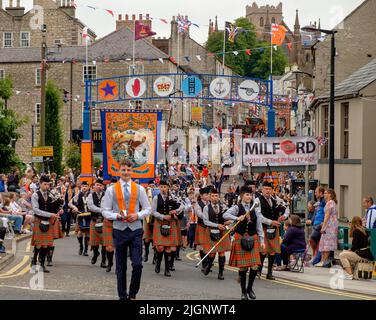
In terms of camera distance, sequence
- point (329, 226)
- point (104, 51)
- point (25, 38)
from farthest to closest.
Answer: point (25, 38)
point (104, 51)
point (329, 226)

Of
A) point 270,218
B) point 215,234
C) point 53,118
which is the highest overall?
point 53,118

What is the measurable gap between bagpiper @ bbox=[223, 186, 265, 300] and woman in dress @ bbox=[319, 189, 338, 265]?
5.70 m

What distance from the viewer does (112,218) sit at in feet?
40.2

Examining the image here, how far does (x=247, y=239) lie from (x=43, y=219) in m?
4.98

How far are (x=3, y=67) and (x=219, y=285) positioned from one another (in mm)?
54487

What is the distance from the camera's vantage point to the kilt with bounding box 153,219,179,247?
1834cm

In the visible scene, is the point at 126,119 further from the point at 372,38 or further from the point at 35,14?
the point at 35,14

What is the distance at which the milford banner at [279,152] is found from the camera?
2412 centimetres

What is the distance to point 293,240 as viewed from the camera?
19.2m

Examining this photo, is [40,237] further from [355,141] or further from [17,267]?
[355,141]

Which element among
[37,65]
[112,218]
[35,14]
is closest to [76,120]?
[37,65]

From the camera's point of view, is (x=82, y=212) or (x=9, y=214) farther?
(x=9, y=214)

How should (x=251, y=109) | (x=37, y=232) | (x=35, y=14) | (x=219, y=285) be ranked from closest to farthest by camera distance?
(x=219, y=285) → (x=37, y=232) → (x=35, y=14) → (x=251, y=109)

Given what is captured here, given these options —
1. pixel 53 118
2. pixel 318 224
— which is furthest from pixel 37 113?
pixel 318 224
